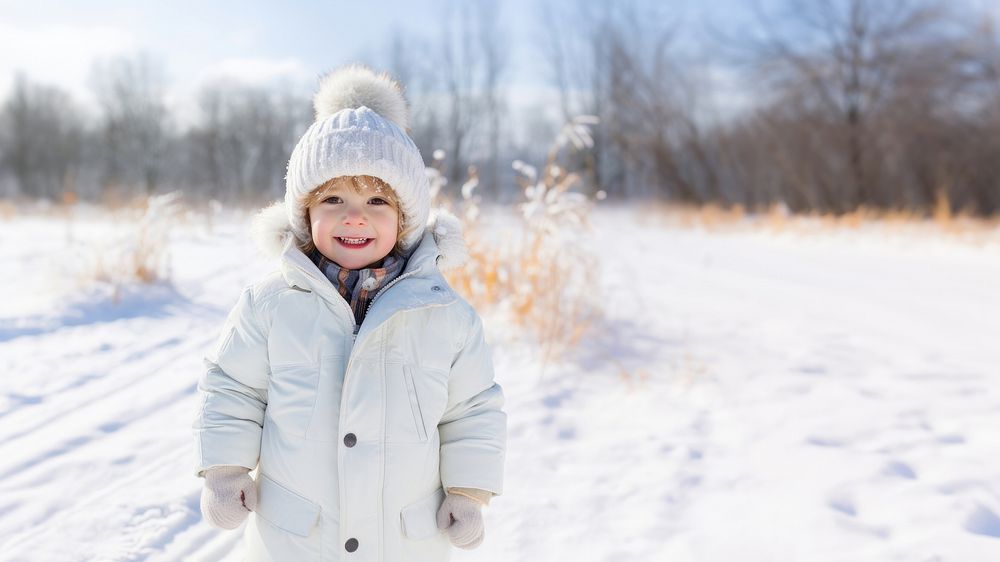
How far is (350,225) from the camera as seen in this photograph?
1.33 m

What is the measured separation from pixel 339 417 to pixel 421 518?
0.24 m

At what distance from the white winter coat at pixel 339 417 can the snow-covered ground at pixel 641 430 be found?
646 millimetres

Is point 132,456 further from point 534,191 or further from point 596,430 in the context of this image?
point 534,191

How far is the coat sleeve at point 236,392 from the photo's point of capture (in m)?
1.24

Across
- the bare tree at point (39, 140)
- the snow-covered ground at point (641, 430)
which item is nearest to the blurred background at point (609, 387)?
the snow-covered ground at point (641, 430)

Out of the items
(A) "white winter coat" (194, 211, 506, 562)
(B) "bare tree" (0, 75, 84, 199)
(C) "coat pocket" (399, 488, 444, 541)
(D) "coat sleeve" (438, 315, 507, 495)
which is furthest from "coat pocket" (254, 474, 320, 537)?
(B) "bare tree" (0, 75, 84, 199)

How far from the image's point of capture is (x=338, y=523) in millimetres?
1220

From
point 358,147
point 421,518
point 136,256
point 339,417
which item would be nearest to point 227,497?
point 339,417

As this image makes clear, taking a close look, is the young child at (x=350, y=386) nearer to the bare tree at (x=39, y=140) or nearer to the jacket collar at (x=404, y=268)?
the jacket collar at (x=404, y=268)

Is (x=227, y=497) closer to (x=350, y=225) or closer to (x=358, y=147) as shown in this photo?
(x=350, y=225)

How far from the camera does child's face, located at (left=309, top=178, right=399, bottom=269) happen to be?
52.2 inches

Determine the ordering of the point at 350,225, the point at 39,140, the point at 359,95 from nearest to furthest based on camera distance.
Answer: the point at 350,225 → the point at 359,95 → the point at 39,140

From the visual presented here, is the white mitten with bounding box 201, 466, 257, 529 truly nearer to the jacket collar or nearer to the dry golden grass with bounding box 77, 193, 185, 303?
the jacket collar

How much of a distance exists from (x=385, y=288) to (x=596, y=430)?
1675 millimetres
